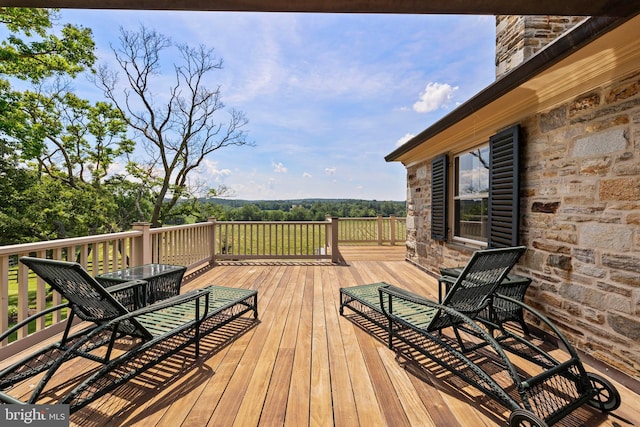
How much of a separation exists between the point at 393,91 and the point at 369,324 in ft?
20.2

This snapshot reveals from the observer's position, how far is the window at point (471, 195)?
3938 mm

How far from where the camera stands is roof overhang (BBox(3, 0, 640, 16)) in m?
1.51

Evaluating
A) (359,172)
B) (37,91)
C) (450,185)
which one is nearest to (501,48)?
(450,185)

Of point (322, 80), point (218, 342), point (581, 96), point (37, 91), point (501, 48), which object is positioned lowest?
point (218, 342)

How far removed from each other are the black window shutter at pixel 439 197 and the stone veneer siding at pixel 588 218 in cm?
171

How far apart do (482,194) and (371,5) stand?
Answer: 329 cm

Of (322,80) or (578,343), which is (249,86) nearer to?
(322,80)

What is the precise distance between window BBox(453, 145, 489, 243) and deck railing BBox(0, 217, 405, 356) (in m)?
2.59

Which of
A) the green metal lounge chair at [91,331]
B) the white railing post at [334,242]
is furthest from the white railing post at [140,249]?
the white railing post at [334,242]

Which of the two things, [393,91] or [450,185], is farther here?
[393,91]

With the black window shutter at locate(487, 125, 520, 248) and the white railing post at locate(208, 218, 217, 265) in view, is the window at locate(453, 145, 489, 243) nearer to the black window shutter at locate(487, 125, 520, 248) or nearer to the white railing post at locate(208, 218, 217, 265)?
the black window shutter at locate(487, 125, 520, 248)

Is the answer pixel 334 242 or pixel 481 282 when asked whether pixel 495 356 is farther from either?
pixel 334 242

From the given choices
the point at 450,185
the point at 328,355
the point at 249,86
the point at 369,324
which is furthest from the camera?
the point at 249,86

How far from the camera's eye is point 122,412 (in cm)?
168
